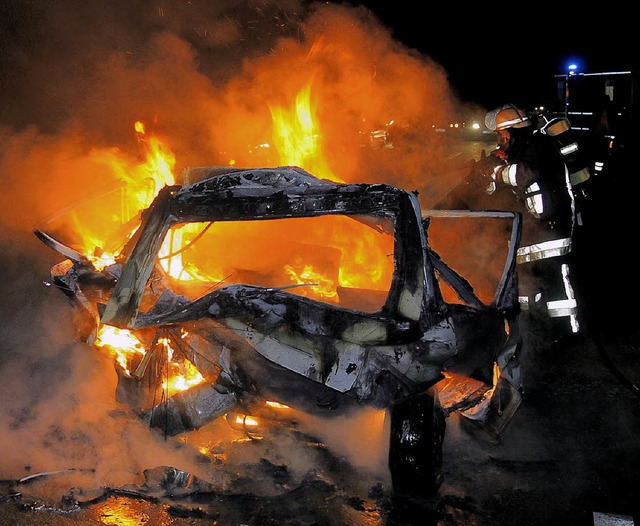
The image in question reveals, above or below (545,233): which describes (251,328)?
above

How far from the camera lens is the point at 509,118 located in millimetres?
6297

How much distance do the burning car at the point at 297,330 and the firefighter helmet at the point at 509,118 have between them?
253 centimetres

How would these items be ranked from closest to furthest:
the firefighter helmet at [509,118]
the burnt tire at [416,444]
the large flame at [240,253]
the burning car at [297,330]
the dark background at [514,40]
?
the burning car at [297,330]
the burnt tire at [416,444]
the large flame at [240,253]
the firefighter helmet at [509,118]
the dark background at [514,40]

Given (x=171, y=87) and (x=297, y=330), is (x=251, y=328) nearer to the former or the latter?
(x=297, y=330)

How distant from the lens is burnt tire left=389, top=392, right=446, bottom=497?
3.21 m

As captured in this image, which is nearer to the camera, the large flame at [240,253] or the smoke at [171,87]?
the large flame at [240,253]

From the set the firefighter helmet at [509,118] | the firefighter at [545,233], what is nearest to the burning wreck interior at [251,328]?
the firefighter at [545,233]

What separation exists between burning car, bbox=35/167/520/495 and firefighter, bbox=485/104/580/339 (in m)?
1.68

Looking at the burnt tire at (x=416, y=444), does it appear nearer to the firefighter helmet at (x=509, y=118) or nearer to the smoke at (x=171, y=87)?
the firefighter helmet at (x=509, y=118)

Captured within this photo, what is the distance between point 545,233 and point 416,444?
3.61 meters

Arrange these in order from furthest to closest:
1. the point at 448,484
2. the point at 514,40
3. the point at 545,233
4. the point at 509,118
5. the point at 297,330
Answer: the point at 514,40, the point at 509,118, the point at 545,233, the point at 448,484, the point at 297,330

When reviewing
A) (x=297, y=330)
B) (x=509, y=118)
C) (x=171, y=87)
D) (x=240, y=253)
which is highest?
(x=171, y=87)

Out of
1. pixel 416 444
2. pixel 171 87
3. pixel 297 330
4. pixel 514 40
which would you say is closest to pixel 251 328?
pixel 297 330

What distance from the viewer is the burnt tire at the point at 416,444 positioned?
3207 millimetres
